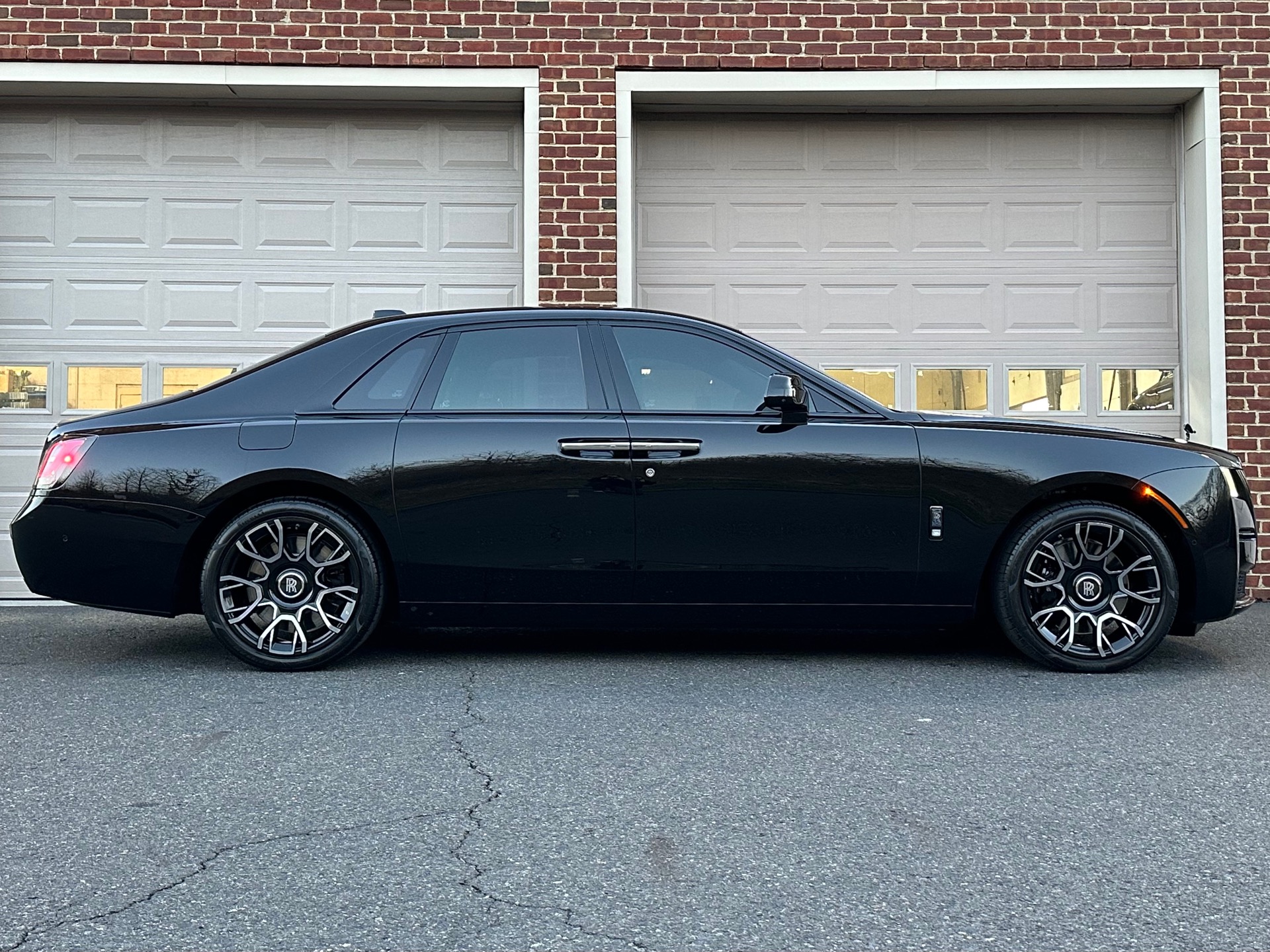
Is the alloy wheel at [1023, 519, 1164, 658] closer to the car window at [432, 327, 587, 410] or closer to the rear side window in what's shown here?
the car window at [432, 327, 587, 410]

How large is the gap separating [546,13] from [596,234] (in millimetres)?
1600

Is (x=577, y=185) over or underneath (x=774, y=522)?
over

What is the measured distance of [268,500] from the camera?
5.47 metres

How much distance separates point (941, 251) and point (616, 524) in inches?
192

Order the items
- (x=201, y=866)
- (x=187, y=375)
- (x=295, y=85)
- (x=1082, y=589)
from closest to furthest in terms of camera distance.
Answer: (x=201, y=866) → (x=1082, y=589) → (x=295, y=85) → (x=187, y=375)

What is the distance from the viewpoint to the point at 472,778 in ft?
12.2

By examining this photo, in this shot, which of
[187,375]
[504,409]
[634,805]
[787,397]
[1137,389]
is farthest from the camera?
[1137,389]

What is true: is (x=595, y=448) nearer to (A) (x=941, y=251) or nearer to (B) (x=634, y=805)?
(B) (x=634, y=805)

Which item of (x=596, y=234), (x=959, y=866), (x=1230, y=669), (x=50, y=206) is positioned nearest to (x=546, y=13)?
(x=596, y=234)

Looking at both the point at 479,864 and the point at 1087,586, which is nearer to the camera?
the point at 479,864

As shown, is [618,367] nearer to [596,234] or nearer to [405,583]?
[405,583]

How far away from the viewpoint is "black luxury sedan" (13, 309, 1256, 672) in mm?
5391

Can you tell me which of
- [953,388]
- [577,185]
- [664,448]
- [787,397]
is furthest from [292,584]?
[953,388]

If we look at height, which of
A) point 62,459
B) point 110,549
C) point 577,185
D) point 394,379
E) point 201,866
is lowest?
point 201,866
